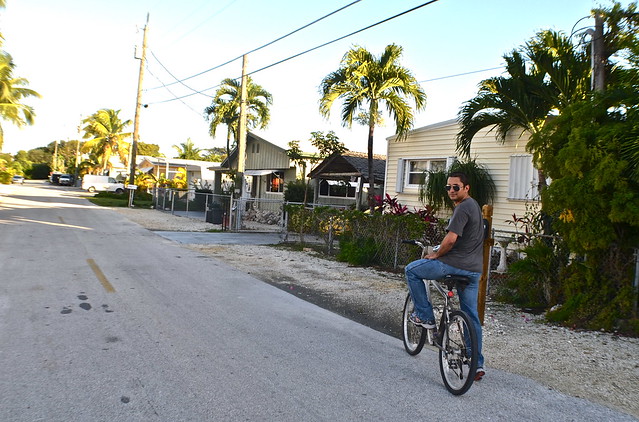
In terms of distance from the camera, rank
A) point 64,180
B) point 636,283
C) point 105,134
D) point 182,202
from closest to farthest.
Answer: point 636,283
point 182,202
point 105,134
point 64,180

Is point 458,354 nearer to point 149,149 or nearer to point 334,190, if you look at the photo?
point 334,190

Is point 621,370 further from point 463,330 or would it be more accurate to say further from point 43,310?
point 43,310

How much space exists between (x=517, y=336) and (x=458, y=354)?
2.40 meters

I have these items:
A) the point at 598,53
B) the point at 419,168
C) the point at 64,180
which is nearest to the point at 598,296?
the point at 598,53

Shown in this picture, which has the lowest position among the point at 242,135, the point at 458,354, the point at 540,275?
the point at 458,354

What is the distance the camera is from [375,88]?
1595 centimetres

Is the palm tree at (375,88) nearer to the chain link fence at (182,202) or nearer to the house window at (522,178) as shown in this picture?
the house window at (522,178)

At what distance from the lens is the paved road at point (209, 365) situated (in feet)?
12.5

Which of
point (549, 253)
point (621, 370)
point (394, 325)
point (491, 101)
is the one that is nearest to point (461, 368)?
point (621, 370)

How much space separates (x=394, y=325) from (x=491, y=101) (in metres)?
5.86

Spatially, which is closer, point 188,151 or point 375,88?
point 375,88

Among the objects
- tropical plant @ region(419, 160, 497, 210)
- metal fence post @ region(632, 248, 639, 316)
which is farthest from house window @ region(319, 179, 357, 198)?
metal fence post @ region(632, 248, 639, 316)

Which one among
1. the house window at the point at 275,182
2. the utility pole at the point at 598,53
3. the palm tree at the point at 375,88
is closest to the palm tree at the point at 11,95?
the house window at the point at 275,182

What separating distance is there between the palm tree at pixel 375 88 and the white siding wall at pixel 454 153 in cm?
59
